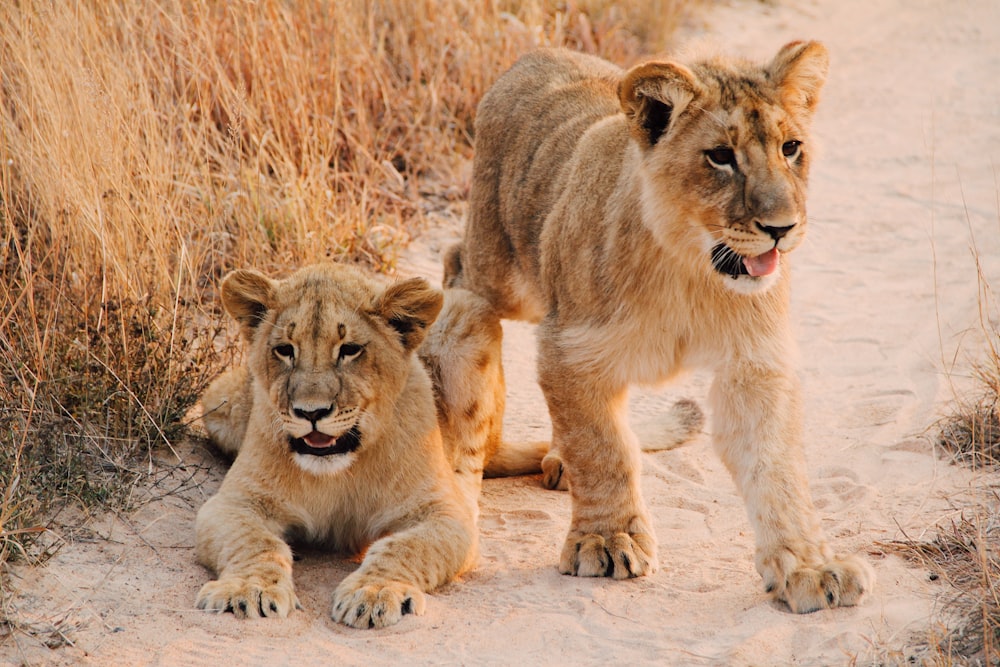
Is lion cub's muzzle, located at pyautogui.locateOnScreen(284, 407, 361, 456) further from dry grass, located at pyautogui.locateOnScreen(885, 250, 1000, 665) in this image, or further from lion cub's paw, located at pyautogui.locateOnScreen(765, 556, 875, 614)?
dry grass, located at pyautogui.locateOnScreen(885, 250, 1000, 665)

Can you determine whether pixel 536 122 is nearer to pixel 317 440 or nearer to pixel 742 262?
pixel 742 262

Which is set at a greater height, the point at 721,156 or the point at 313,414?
the point at 721,156

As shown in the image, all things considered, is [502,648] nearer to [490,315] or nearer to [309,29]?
[490,315]

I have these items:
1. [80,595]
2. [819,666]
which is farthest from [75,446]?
[819,666]

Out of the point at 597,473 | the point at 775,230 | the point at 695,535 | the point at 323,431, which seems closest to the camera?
the point at 775,230

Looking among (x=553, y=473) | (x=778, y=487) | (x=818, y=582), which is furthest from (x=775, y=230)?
(x=553, y=473)

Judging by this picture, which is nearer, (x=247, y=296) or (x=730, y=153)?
(x=730, y=153)

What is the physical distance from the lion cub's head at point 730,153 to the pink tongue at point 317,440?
1.25 metres

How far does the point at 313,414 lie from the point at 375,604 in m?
0.62

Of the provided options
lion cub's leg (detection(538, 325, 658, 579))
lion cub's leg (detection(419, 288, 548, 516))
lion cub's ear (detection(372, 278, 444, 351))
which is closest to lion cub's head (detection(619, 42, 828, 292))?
lion cub's leg (detection(538, 325, 658, 579))

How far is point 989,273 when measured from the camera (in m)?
7.04

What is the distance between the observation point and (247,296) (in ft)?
14.2

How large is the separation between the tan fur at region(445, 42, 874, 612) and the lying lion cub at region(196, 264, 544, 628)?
485 mm

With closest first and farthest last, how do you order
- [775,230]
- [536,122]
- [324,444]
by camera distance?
[775,230], [324,444], [536,122]
